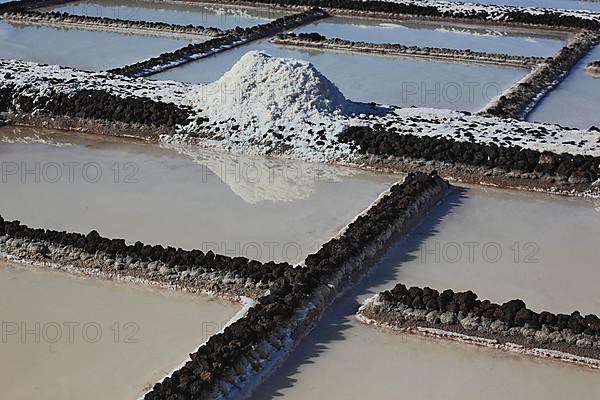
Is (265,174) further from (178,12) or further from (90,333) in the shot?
(178,12)

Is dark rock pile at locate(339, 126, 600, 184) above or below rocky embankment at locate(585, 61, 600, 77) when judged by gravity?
below

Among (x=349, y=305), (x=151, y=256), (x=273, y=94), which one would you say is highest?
(x=273, y=94)

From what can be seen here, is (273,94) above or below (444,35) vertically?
below

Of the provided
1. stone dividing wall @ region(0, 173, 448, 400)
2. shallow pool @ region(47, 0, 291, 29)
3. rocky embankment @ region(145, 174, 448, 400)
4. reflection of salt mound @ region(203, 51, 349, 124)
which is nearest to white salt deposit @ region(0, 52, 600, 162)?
reflection of salt mound @ region(203, 51, 349, 124)

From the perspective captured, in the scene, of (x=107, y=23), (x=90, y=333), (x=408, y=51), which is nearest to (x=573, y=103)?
(x=408, y=51)

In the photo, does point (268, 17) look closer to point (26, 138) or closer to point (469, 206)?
point (26, 138)

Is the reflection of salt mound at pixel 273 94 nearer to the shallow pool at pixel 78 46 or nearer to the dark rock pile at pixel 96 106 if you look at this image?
the dark rock pile at pixel 96 106

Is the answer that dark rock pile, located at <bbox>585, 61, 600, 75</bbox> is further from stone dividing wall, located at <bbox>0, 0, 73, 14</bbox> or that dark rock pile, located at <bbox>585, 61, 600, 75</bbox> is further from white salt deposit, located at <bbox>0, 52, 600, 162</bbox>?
stone dividing wall, located at <bbox>0, 0, 73, 14</bbox>
